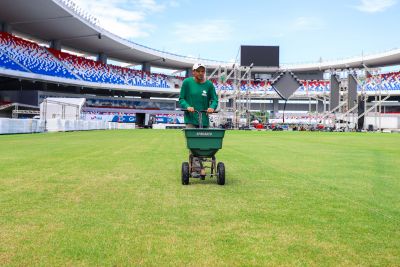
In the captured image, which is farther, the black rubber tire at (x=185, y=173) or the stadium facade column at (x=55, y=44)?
the stadium facade column at (x=55, y=44)

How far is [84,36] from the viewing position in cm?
5662

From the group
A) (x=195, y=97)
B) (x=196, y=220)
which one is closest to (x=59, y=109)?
(x=195, y=97)

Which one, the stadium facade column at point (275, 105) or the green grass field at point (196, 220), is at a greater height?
the stadium facade column at point (275, 105)

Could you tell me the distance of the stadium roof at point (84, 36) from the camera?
43.0 m

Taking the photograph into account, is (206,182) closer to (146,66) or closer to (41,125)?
(41,125)

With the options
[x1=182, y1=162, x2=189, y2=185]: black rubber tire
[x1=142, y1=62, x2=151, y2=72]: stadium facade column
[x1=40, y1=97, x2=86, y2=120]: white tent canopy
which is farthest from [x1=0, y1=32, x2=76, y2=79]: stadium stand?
[x1=182, y1=162, x2=189, y2=185]: black rubber tire

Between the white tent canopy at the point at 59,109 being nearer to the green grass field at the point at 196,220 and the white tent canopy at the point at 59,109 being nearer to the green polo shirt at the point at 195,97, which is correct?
the green grass field at the point at 196,220

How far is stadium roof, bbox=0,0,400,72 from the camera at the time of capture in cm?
4300

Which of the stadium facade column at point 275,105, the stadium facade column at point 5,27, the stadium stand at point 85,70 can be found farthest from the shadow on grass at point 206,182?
the stadium facade column at point 275,105

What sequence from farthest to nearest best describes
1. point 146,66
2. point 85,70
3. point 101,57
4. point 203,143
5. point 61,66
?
point 146,66
point 101,57
point 85,70
point 61,66
point 203,143

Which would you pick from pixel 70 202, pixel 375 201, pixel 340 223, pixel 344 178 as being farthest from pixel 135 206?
pixel 344 178

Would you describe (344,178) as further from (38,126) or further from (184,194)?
(38,126)

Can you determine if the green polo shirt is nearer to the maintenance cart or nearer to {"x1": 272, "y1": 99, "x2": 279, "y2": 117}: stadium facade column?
the maintenance cart

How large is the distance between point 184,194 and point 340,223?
2371 millimetres
